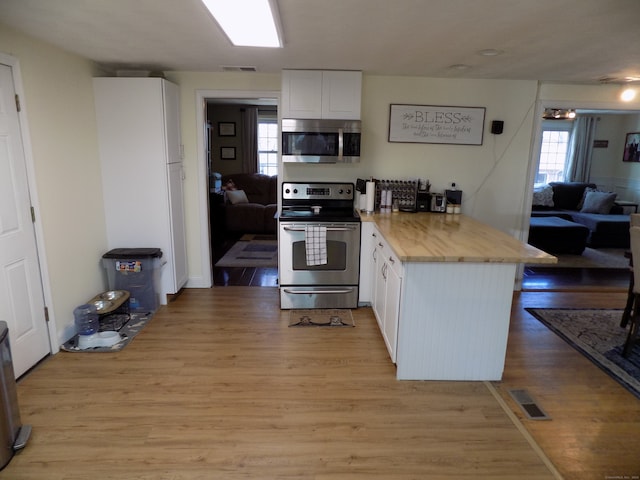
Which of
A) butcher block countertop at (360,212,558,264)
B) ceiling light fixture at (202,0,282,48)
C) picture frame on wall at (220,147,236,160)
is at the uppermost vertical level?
ceiling light fixture at (202,0,282,48)

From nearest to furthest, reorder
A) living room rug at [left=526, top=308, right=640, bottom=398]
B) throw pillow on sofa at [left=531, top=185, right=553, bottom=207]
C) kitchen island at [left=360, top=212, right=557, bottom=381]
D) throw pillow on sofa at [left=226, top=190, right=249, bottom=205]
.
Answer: kitchen island at [left=360, top=212, right=557, bottom=381], living room rug at [left=526, top=308, right=640, bottom=398], throw pillow on sofa at [left=226, top=190, right=249, bottom=205], throw pillow on sofa at [left=531, top=185, right=553, bottom=207]

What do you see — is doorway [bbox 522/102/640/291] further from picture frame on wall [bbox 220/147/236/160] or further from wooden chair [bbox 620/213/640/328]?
picture frame on wall [bbox 220/147/236/160]

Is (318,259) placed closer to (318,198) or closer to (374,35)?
(318,198)

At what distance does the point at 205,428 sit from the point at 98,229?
A: 7.46ft

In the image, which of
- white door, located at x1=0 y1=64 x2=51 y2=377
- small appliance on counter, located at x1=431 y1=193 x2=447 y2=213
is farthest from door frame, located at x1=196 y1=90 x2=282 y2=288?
white door, located at x1=0 y1=64 x2=51 y2=377

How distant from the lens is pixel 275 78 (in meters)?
4.07

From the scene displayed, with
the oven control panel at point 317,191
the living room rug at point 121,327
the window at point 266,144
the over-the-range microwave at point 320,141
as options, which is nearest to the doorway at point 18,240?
the living room rug at point 121,327

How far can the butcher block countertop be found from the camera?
2434 mm

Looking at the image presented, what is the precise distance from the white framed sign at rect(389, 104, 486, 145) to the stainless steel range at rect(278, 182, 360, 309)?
40.1 inches

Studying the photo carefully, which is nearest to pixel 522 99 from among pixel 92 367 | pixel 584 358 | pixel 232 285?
pixel 584 358

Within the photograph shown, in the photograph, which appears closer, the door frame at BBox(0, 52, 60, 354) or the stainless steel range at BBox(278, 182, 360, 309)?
the door frame at BBox(0, 52, 60, 354)

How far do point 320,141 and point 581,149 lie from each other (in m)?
6.75

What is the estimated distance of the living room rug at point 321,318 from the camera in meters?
3.59

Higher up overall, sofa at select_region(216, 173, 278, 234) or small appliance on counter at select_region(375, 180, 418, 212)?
small appliance on counter at select_region(375, 180, 418, 212)
